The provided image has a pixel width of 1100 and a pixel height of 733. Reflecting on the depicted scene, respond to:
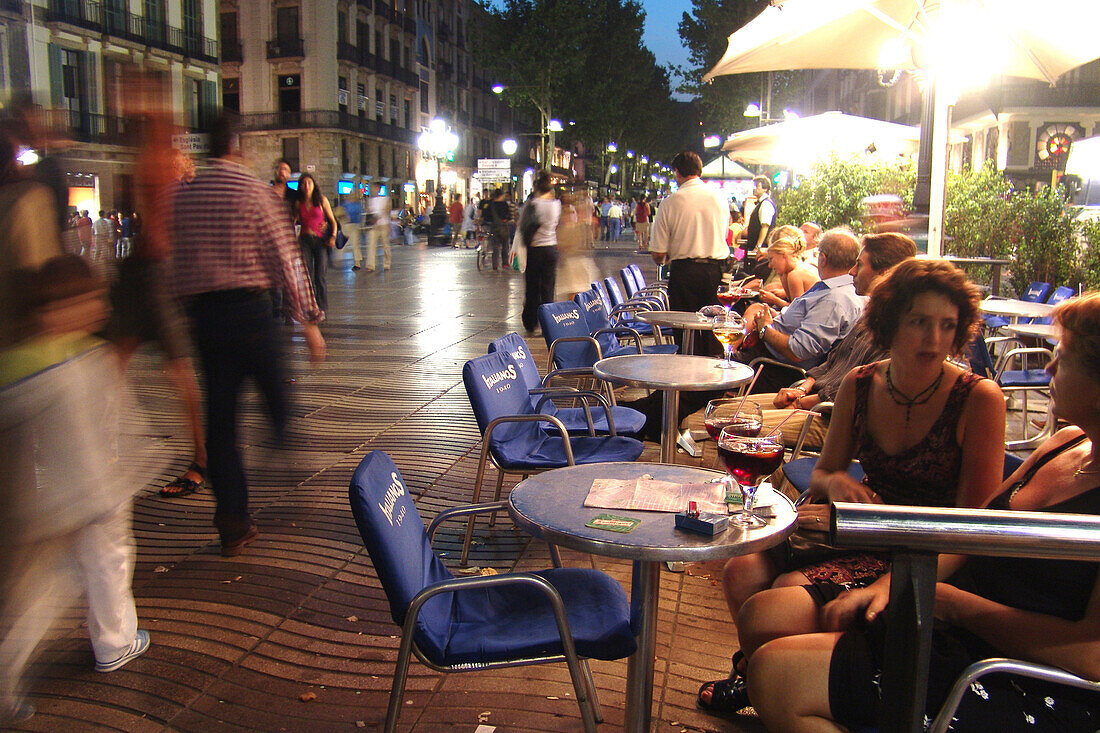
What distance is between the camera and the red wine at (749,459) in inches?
85.0

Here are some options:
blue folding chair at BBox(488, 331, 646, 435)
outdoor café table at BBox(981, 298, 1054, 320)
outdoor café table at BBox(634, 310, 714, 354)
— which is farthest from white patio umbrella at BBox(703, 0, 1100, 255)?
blue folding chair at BBox(488, 331, 646, 435)

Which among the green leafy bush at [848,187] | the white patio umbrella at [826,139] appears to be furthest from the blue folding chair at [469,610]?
the green leafy bush at [848,187]

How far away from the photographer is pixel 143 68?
3328 millimetres

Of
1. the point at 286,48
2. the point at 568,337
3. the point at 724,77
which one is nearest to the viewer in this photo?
the point at 568,337

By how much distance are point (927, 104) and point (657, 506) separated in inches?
202

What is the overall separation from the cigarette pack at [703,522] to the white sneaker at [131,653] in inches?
78.2

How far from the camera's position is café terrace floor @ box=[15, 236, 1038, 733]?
8.49 feet

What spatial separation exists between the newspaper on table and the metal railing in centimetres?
113

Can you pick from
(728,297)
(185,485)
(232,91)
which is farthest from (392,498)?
(232,91)

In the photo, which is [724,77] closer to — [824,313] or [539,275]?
[539,275]

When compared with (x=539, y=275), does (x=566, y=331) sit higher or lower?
lower

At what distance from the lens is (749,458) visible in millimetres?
2164

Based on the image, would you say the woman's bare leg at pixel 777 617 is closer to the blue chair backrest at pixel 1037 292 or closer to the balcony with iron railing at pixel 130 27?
the blue chair backrest at pixel 1037 292

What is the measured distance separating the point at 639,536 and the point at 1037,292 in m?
7.13
